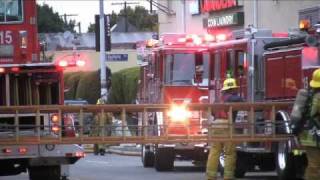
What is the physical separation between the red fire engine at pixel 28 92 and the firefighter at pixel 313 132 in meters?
3.84

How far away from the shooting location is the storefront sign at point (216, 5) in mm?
34406

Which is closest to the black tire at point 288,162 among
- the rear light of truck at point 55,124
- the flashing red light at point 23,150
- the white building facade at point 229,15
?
the rear light of truck at point 55,124

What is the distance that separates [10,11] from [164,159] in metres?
5.66

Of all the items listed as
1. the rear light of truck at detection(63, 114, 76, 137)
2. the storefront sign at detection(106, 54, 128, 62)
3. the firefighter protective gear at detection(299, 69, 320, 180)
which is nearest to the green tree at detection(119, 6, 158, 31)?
the storefront sign at detection(106, 54, 128, 62)

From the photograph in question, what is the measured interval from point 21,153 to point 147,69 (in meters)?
7.90

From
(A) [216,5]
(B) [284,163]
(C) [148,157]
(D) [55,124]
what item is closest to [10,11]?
(D) [55,124]

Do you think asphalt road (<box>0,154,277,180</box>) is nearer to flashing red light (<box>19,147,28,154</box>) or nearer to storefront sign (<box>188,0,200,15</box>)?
flashing red light (<box>19,147,28,154</box>)

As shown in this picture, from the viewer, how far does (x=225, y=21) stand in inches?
1382

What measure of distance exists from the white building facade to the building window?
37.1ft

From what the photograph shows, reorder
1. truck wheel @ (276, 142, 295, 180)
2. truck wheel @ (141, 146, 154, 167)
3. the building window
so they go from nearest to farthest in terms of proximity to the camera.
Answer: truck wheel @ (276, 142, 295, 180)
the building window
truck wheel @ (141, 146, 154, 167)

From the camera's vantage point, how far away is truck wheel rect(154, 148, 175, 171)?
19.2 meters

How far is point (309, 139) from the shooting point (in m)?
10.4

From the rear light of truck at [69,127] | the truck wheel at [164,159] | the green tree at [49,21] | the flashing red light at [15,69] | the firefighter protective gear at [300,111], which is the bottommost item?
the truck wheel at [164,159]

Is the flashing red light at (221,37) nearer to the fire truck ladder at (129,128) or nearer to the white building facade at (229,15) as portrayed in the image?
the fire truck ladder at (129,128)
